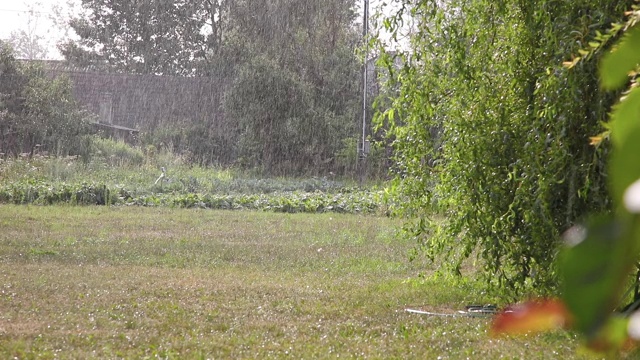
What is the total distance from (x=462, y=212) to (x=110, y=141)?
18.5 meters

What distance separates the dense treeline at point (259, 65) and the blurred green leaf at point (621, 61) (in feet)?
77.3

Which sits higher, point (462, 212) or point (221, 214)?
point (462, 212)

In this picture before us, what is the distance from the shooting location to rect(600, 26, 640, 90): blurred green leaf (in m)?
0.23

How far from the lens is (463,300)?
662cm

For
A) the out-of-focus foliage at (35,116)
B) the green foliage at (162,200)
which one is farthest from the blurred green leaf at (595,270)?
the out-of-focus foliage at (35,116)

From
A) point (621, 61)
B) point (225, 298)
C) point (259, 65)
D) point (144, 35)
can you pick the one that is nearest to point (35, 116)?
point (259, 65)

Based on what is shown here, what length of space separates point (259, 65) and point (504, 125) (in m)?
19.6

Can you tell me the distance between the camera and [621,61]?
0.24 meters

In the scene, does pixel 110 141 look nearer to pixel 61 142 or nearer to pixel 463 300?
pixel 61 142

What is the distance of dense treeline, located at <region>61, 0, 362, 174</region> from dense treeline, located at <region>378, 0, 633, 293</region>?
17758 mm

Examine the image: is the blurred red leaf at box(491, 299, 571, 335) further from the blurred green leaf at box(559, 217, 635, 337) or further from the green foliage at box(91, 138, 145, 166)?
the green foliage at box(91, 138, 145, 166)

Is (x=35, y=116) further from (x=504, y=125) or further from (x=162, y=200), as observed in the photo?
(x=504, y=125)

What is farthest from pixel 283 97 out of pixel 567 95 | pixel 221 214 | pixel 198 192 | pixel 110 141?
pixel 567 95

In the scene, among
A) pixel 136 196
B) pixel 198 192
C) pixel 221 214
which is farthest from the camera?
pixel 198 192
